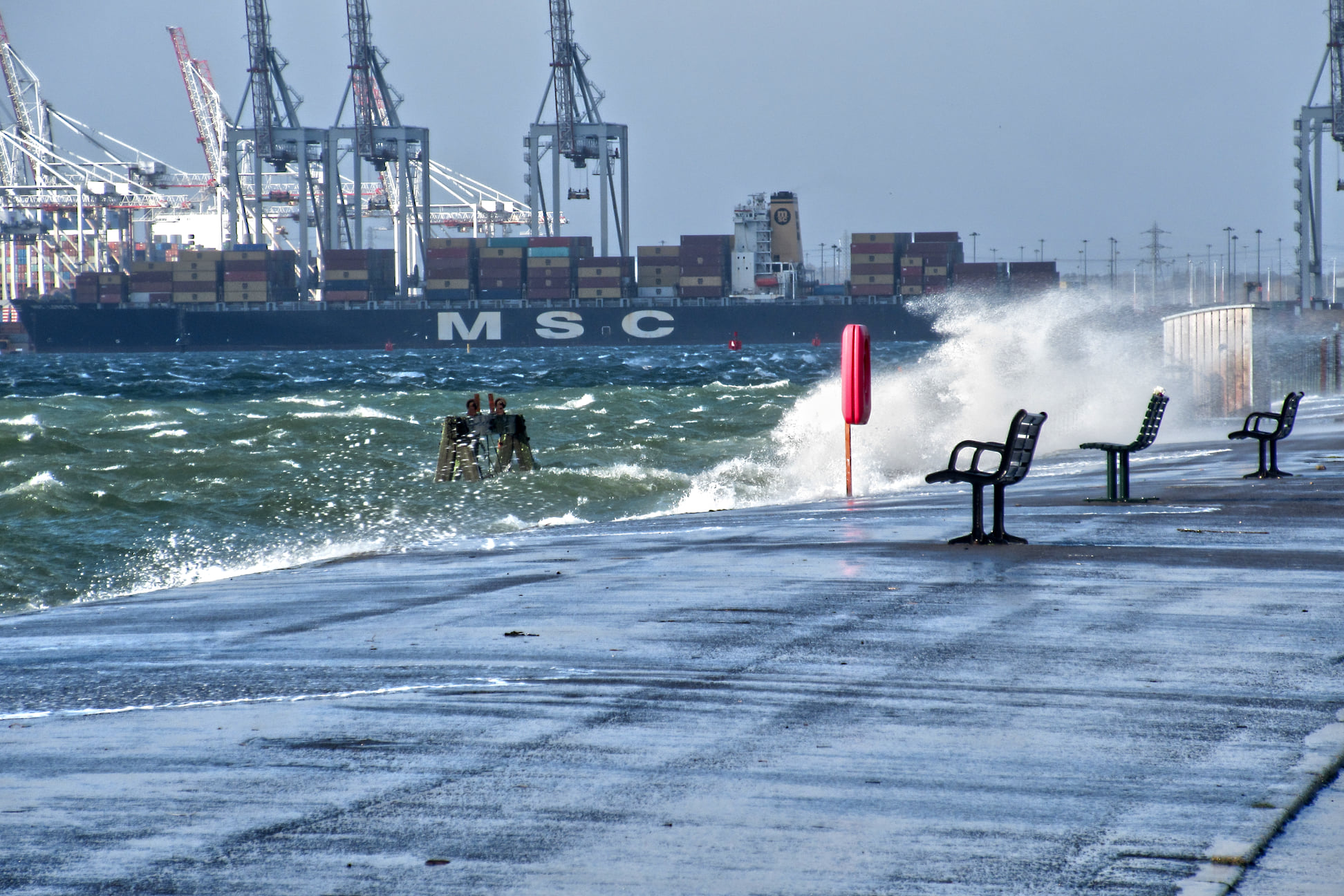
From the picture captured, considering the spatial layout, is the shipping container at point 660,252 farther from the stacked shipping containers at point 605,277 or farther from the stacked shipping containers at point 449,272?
the stacked shipping containers at point 449,272

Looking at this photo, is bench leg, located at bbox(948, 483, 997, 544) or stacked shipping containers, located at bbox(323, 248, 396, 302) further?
stacked shipping containers, located at bbox(323, 248, 396, 302)

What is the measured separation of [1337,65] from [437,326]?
6518 cm

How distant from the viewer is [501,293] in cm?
10744

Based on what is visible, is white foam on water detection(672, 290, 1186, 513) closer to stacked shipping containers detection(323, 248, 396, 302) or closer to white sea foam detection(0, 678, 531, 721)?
white sea foam detection(0, 678, 531, 721)

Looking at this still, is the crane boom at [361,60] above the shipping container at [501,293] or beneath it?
above

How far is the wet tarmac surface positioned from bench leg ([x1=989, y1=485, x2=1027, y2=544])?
37 cm

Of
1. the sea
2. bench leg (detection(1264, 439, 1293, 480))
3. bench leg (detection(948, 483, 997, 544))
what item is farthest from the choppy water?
bench leg (detection(948, 483, 997, 544))

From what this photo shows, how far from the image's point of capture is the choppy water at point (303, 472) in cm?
1305

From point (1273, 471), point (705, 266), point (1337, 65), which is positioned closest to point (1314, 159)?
point (1337, 65)

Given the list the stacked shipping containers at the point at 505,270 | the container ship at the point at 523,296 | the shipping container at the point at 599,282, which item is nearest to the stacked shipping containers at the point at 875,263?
the container ship at the point at 523,296

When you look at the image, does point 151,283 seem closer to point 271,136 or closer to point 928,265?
point 271,136

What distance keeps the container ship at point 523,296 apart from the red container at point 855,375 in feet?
303

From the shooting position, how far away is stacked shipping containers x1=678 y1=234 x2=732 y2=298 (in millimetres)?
107000

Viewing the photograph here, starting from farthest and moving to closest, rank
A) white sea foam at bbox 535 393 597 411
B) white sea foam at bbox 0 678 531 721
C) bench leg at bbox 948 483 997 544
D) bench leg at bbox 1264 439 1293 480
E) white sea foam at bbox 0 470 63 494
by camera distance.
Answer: white sea foam at bbox 535 393 597 411, white sea foam at bbox 0 470 63 494, bench leg at bbox 1264 439 1293 480, bench leg at bbox 948 483 997 544, white sea foam at bbox 0 678 531 721
